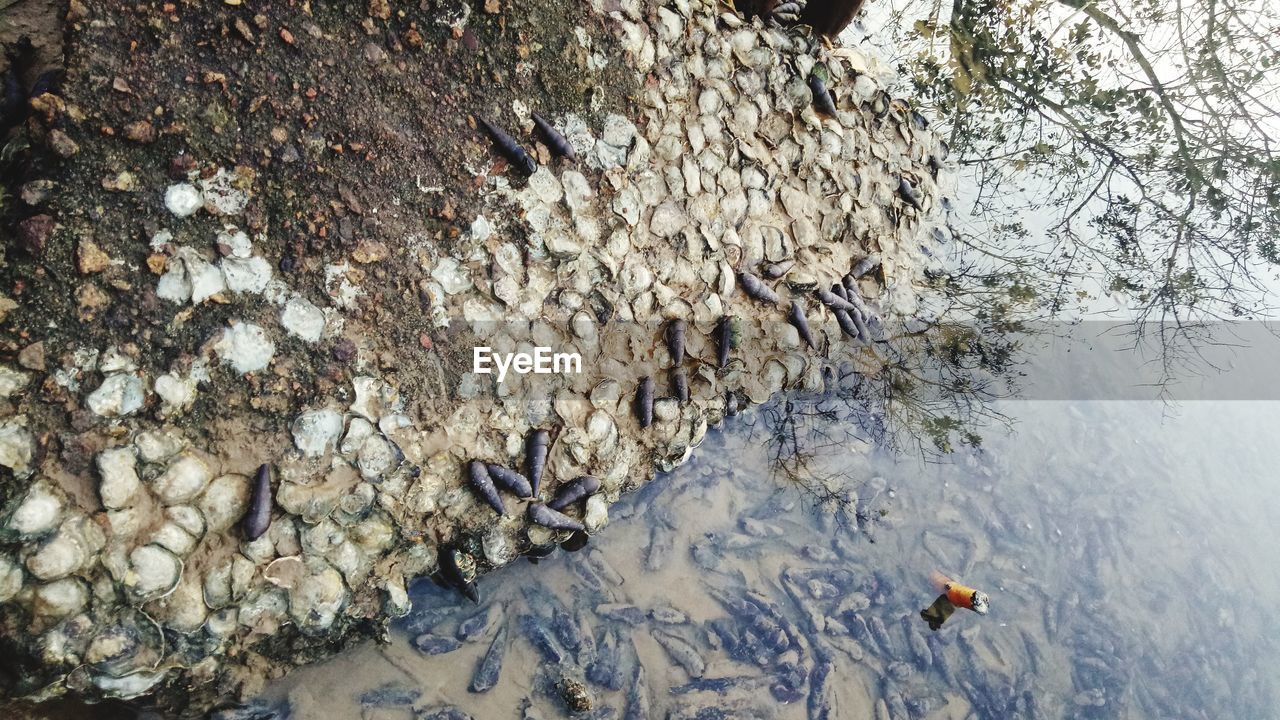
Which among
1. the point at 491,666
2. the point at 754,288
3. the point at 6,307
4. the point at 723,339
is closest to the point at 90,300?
the point at 6,307

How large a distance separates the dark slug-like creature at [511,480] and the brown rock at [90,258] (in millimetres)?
1820

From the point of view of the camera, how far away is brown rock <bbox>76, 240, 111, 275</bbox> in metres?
2.87

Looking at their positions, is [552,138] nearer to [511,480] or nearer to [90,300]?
[511,480]

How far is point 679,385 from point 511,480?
1166 millimetres

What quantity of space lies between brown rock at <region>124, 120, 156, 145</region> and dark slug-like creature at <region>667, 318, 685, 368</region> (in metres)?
2.64

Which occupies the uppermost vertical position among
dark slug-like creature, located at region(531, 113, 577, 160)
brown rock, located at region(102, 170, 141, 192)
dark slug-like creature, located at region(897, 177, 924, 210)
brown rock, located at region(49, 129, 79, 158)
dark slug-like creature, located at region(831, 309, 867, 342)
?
dark slug-like creature, located at region(897, 177, 924, 210)

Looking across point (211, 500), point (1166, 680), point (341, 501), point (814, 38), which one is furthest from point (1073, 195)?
A: point (211, 500)

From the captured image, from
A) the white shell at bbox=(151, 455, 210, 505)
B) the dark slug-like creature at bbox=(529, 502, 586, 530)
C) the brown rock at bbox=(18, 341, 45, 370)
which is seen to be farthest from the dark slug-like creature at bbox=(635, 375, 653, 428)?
the brown rock at bbox=(18, 341, 45, 370)

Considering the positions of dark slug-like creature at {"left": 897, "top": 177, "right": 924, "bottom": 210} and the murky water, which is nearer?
the murky water

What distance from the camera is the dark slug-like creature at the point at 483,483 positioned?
3.46m

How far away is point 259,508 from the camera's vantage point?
117 inches

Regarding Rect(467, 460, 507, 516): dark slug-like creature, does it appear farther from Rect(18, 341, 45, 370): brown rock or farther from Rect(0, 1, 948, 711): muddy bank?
Rect(18, 341, 45, 370): brown rock

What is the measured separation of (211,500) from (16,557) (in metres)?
0.63

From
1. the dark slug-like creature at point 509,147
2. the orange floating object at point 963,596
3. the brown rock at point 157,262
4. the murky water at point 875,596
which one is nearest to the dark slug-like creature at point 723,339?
the murky water at point 875,596
